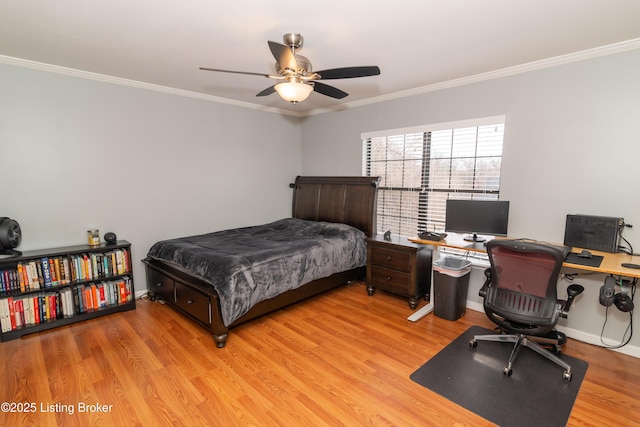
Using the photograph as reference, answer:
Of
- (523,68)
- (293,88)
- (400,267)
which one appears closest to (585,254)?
(400,267)

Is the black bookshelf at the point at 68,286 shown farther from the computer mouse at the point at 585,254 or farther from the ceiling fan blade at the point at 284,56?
the computer mouse at the point at 585,254

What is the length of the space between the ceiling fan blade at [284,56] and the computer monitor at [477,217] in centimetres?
205

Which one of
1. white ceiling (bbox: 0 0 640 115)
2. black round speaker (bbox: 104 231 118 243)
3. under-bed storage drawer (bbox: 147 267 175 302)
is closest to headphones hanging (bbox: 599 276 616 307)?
white ceiling (bbox: 0 0 640 115)

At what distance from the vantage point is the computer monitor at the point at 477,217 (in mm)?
2898

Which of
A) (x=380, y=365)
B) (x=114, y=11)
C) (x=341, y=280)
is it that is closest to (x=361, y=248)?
(x=341, y=280)

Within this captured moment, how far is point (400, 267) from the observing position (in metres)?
3.42

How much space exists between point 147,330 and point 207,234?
54.0 inches

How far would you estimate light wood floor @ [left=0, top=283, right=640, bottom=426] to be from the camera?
1875 millimetres

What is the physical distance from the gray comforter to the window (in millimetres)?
692

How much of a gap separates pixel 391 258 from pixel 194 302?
6.87ft

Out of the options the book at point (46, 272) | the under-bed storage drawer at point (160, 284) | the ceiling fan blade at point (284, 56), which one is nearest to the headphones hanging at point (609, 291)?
the ceiling fan blade at point (284, 56)

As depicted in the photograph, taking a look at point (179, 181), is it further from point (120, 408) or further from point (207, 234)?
point (120, 408)

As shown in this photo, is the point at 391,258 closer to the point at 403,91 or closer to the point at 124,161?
the point at 403,91

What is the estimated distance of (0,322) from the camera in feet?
8.71
